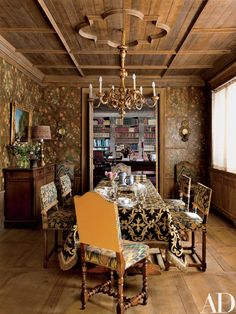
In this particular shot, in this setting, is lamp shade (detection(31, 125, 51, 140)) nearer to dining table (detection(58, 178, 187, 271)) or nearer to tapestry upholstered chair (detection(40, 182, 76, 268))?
tapestry upholstered chair (detection(40, 182, 76, 268))

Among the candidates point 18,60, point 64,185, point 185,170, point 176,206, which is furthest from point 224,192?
point 18,60

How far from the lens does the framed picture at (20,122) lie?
17.0ft

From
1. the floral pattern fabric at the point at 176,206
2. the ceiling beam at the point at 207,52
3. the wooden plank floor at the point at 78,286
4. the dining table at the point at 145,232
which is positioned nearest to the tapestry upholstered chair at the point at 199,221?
the wooden plank floor at the point at 78,286

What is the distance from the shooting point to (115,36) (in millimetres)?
4246

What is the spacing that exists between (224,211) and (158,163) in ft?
6.29

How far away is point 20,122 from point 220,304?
4.49 meters

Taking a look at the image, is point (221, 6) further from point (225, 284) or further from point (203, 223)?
point (225, 284)

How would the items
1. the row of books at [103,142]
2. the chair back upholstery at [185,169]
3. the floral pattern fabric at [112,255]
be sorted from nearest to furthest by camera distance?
1. the floral pattern fabric at [112,255]
2. the chair back upholstery at [185,169]
3. the row of books at [103,142]

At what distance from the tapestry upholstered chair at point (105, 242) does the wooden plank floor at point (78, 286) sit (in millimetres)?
162

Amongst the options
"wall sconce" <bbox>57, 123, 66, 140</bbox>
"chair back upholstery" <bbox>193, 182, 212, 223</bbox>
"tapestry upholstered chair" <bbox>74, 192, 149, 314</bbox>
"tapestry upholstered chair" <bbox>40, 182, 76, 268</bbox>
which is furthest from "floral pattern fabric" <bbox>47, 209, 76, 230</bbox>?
"wall sconce" <bbox>57, 123, 66, 140</bbox>

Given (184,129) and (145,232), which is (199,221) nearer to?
(145,232)

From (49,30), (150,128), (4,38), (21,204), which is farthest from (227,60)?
(150,128)

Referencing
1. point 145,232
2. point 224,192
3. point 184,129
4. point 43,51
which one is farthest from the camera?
point 184,129

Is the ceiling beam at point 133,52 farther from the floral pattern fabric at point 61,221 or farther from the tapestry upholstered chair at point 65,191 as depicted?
the floral pattern fabric at point 61,221
